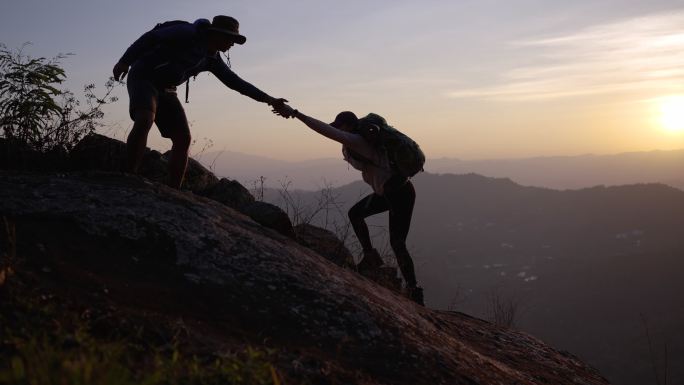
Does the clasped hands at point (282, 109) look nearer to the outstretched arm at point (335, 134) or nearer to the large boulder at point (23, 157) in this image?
the outstretched arm at point (335, 134)

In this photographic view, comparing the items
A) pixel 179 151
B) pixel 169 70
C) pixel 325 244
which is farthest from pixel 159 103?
pixel 325 244

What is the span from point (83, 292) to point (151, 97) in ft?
9.41

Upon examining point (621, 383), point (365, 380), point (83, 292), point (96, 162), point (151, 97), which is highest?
point (151, 97)

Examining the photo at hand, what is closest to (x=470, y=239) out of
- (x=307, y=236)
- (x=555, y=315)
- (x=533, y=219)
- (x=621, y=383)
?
(x=533, y=219)

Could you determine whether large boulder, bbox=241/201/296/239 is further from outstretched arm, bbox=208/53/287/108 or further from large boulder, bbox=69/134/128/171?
large boulder, bbox=69/134/128/171

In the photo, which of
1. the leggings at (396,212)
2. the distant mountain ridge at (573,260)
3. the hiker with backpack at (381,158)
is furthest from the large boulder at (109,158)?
the distant mountain ridge at (573,260)

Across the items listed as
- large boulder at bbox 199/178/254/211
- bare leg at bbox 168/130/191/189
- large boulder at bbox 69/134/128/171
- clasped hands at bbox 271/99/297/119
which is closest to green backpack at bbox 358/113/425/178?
clasped hands at bbox 271/99/297/119

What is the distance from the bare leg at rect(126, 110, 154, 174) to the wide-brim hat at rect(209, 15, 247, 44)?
1.17m

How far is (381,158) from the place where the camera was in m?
6.19

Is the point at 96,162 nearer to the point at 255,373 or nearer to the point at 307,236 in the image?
the point at 307,236

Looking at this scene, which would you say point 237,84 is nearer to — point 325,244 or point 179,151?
point 179,151

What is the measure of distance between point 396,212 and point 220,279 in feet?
10.2

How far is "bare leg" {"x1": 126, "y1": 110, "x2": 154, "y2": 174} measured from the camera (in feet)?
17.5

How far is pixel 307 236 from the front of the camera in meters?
8.01
